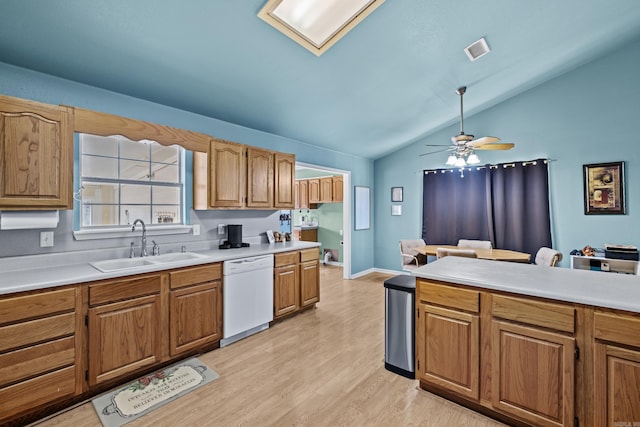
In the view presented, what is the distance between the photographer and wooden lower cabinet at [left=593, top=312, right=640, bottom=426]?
4.44ft

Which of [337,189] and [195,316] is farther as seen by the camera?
[337,189]

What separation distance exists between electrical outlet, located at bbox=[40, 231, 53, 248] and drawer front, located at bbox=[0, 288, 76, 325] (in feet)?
2.17

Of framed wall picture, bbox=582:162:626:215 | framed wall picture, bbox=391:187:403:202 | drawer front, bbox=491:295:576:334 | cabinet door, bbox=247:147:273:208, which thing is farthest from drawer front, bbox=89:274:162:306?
framed wall picture, bbox=582:162:626:215

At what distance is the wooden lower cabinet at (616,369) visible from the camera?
53.3 inches

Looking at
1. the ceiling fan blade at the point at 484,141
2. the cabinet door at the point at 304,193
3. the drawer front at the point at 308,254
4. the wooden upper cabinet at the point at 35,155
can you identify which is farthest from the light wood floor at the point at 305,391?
the cabinet door at the point at 304,193

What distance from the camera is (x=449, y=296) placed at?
75.7 inches

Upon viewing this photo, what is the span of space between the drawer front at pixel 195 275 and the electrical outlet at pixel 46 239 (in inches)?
37.2

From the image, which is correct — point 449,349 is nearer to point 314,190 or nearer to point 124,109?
point 124,109

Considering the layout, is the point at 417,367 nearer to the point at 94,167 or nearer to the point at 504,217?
the point at 94,167

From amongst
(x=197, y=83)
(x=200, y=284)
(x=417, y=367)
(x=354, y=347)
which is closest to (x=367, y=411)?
(x=417, y=367)

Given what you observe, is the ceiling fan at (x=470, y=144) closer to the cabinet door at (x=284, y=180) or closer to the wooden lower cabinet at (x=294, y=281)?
the cabinet door at (x=284, y=180)

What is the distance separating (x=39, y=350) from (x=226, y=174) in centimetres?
202

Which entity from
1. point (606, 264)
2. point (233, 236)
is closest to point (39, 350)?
point (233, 236)

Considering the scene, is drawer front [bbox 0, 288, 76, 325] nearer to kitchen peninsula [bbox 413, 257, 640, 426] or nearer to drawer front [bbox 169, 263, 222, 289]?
drawer front [bbox 169, 263, 222, 289]
